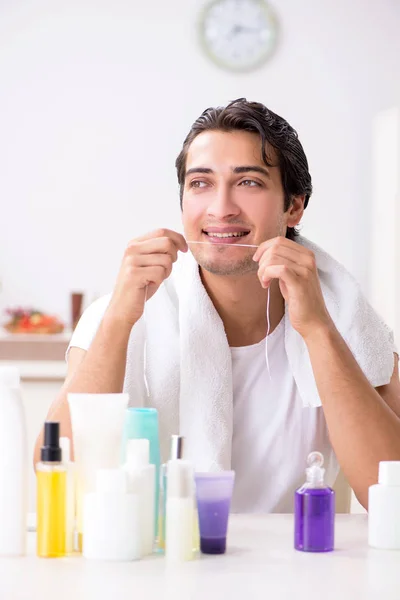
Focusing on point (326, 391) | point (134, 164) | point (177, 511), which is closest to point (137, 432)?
point (177, 511)

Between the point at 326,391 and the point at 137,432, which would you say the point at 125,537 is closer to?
the point at 137,432

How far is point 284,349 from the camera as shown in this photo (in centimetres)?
172

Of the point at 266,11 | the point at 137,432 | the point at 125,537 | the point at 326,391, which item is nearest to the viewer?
the point at 125,537

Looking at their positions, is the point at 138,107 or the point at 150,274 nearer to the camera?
the point at 150,274

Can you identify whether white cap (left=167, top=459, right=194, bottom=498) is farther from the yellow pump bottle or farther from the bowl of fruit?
the bowl of fruit

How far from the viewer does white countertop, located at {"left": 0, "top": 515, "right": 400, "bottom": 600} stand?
3.11 feet

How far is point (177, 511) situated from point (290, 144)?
0.87 metres

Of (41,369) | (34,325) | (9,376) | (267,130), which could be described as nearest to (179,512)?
(9,376)

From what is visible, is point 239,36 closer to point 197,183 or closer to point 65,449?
point 197,183

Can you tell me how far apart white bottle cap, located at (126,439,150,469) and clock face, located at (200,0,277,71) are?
3511 mm

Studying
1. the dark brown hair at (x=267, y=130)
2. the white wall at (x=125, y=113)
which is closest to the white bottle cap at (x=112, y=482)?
the dark brown hair at (x=267, y=130)

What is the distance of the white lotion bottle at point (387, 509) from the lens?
1134 mm

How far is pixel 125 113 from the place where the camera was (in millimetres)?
4336

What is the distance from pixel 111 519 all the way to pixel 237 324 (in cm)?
76
